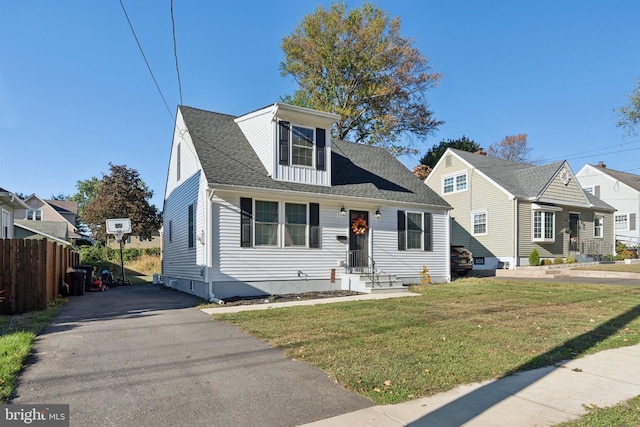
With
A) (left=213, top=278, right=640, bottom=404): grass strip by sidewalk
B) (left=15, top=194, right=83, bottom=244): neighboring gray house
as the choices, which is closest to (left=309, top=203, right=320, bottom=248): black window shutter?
(left=213, top=278, right=640, bottom=404): grass strip by sidewalk

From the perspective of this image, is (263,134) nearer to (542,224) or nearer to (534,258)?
(534,258)

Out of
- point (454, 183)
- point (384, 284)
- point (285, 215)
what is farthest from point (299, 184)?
point (454, 183)

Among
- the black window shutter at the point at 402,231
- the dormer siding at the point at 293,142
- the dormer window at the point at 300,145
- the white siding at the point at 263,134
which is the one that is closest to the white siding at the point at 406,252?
the black window shutter at the point at 402,231

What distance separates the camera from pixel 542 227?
70.7ft

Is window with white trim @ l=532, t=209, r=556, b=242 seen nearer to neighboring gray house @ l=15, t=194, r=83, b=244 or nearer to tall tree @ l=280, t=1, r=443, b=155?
tall tree @ l=280, t=1, r=443, b=155

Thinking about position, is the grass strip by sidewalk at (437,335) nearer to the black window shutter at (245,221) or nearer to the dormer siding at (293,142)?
the black window shutter at (245,221)

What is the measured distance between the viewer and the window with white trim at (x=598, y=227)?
82.3 ft

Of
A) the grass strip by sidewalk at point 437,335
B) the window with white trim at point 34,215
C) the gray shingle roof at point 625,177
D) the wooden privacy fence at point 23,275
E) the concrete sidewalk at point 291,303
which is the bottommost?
the concrete sidewalk at point 291,303

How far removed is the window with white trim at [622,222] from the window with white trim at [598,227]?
382 inches

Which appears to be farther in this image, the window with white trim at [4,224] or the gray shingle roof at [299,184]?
the window with white trim at [4,224]

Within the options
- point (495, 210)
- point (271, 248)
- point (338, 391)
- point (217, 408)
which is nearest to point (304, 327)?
point (338, 391)

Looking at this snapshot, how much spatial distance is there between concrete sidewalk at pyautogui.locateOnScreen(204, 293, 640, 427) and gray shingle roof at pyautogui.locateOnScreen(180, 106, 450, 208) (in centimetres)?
850

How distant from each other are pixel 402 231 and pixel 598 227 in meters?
17.4

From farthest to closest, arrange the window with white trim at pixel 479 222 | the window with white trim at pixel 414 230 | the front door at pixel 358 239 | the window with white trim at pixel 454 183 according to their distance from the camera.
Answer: the window with white trim at pixel 454 183
the window with white trim at pixel 479 222
the window with white trim at pixel 414 230
the front door at pixel 358 239
